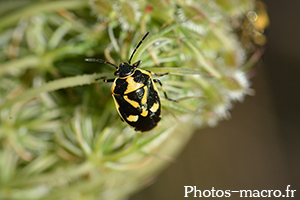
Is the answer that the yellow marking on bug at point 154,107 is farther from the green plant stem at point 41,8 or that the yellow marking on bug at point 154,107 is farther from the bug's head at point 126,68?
the green plant stem at point 41,8

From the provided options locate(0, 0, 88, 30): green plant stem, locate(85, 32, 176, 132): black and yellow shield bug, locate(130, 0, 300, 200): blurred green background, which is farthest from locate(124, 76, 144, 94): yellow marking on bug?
locate(130, 0, 300, 200): blurred green background

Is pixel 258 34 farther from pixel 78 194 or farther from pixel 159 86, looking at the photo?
pixel 78 194

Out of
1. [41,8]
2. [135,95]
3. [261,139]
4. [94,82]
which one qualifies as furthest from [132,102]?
[261,139]

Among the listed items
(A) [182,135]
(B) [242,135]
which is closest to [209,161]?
(B) [242,135]

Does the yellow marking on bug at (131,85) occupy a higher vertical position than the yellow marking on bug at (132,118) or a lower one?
higher

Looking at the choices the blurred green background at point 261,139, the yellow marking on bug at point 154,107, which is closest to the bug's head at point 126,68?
the yellow marking on bug at point 154,107

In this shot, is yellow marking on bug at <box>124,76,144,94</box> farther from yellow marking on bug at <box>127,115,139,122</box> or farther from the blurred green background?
the blurred green background
